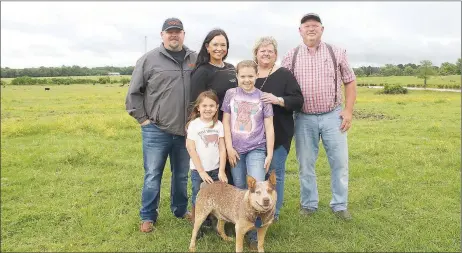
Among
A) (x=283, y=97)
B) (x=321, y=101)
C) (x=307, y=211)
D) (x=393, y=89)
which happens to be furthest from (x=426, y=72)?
(x=283, y=97)

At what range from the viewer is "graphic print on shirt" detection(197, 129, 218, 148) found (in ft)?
18.4

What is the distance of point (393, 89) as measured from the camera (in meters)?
47.8

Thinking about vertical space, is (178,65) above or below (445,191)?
above

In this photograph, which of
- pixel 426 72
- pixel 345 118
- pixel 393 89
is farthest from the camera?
pixel 426 72

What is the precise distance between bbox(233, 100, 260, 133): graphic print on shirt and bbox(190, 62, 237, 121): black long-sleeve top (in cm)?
38

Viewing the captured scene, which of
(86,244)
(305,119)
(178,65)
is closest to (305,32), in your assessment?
(305,119)

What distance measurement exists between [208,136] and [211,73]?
911 millimetres

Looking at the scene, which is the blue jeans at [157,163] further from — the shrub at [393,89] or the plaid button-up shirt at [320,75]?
the shrub at [393,89]

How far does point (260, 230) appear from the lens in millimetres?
5293

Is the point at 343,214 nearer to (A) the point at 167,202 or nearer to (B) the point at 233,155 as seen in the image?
(B) the point at 233,155

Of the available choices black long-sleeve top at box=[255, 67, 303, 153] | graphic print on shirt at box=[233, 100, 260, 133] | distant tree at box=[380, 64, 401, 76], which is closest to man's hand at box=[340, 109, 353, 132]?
black long-sleeve top at box=[255, 67, 303, 153]

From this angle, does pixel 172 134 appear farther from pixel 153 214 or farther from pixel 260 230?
pixel 260 230

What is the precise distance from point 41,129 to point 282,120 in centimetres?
1380

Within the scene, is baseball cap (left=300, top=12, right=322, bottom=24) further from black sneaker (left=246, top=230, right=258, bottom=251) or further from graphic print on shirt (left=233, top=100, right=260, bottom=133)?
black sneaker (left=246, top=230, right=258, bottom=251)
